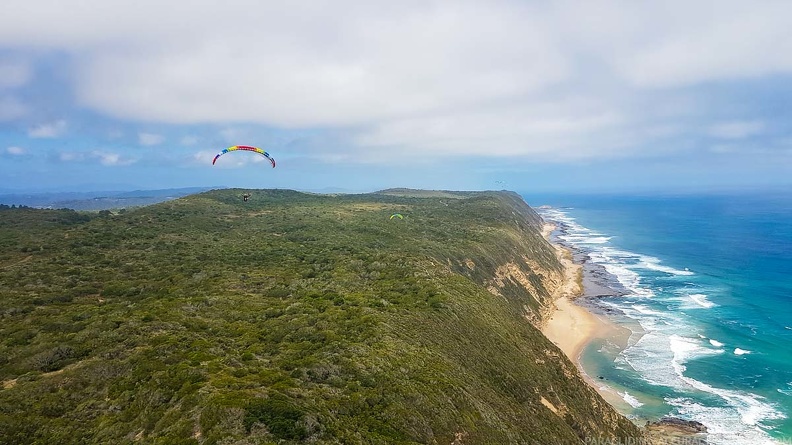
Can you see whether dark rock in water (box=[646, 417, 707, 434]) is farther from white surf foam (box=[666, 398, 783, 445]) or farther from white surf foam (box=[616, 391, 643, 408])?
white surf foam (box=[616, 391, 643, 408])

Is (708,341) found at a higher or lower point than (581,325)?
lower

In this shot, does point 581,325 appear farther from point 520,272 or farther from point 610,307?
point 520,272

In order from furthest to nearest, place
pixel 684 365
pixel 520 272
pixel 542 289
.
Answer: pixel 542 289, pixel 520 272, pixel 684 365

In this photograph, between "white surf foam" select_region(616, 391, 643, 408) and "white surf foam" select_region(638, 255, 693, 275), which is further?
"white surf foam" select_region(638, 255, 693, 275)

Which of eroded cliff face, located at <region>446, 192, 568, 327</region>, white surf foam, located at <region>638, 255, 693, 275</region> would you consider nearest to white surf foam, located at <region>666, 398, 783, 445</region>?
eroded cliff face, located at <region>446, 192, 568, 327</region>

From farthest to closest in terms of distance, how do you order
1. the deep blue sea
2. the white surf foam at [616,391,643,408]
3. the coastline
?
the coastline < the white surf foam at [616,391,643,408] < the deep blue sea

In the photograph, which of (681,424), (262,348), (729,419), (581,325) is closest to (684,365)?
(729,419)

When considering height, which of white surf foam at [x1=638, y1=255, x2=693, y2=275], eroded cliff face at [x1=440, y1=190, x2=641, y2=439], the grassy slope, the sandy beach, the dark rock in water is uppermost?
the grassy slope
